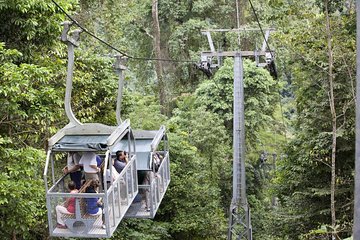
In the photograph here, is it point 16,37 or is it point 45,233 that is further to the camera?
point 45,233

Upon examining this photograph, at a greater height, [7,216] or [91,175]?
[91,175]

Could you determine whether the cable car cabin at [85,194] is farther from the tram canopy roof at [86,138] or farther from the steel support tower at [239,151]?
the steel support tower at [239,151]

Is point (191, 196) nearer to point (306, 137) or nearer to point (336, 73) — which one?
point (306, 137)

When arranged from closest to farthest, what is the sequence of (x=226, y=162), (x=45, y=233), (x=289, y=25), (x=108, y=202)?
1. (x=108, y=202)
2. (x=45, y=233)
3. (x=289, y=25)
4. (x=226, y=162)

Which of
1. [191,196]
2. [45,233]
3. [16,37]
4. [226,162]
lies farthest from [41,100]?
[226,162]

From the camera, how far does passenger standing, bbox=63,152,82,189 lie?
7020 millimetres

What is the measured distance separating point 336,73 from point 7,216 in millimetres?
8948

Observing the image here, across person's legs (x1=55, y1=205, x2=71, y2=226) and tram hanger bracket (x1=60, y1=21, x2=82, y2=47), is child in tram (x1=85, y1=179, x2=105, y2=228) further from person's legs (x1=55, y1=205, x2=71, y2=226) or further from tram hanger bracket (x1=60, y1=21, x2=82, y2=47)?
tram hanger bracket (x1=60, y1=21, x2=82, y2=47)

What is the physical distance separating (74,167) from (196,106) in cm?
1393

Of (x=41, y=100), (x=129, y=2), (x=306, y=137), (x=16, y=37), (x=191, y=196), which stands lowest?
(x=191, y=196)

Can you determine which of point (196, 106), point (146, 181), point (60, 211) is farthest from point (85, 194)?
point (196, 106)

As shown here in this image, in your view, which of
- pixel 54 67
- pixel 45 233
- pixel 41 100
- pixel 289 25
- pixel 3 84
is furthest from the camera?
pixel 289 25

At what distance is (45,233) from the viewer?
1104cm

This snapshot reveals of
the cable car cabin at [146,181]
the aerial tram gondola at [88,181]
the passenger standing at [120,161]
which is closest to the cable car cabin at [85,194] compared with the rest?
the aerial tram gondola at [88,181]
